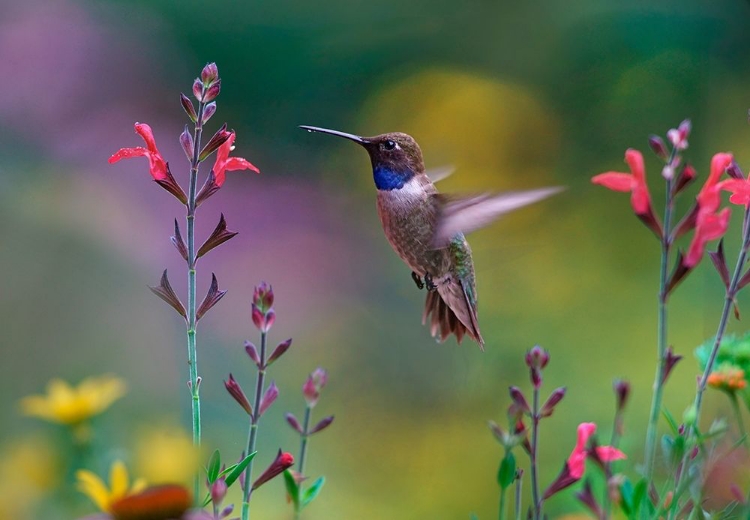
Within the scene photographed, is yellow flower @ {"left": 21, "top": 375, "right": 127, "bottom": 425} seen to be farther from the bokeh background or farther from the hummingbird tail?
the bokeh background

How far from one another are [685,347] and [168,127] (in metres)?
1.58

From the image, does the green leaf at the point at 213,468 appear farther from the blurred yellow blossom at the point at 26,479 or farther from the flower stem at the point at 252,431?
the blurred yellow blossom at the point at 26,479

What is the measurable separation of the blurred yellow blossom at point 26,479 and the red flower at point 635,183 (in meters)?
0.51

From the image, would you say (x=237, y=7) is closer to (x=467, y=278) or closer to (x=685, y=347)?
(x=685, y=347)

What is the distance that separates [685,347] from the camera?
214 centimetres

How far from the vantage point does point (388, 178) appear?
955 mm

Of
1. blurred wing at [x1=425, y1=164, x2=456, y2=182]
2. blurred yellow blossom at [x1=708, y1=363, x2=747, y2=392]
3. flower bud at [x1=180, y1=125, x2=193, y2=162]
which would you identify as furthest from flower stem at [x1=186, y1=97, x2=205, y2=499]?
blurred wing at [x1=425, y1=164, x2=456, y2=182]

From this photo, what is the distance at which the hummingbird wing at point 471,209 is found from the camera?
31.0 inches

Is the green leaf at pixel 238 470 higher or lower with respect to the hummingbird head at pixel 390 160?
lower

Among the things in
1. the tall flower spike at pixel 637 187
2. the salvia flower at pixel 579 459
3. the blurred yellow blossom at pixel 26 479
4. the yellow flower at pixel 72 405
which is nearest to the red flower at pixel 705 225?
the tall flower spike at pixel 637 187

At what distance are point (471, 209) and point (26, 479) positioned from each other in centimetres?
49

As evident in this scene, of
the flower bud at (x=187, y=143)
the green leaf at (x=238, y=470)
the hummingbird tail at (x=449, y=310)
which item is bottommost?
the green leaf at (x=238, y=470)

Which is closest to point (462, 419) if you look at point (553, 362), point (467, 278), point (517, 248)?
point (553, 362)

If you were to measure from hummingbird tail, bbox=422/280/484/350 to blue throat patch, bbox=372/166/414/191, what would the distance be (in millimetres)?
125
